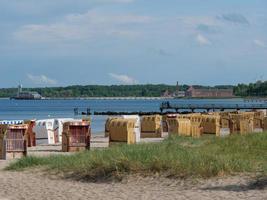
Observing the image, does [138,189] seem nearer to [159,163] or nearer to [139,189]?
[139,189]

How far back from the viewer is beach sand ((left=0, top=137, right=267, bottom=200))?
12258 millimetres

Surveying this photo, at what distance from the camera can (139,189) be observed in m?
13.4

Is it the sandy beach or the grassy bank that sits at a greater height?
the grassy bank

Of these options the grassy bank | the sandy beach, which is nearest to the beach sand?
the sandy beach

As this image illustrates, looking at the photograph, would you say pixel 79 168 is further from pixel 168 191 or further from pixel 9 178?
pixel 168 191

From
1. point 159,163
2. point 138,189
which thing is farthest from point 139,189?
point 159,163

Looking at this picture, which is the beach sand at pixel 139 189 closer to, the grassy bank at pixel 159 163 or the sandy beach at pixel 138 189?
the sandy beach at pixel 138 189

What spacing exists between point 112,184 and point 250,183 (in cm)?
300

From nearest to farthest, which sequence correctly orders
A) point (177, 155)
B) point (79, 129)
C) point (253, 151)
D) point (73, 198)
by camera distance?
point (73, 198)
point (177, 155)
point (253, 151)
point (79, 129)

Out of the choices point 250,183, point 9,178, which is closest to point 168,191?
point 250,183

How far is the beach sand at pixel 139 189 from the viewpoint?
12.3m

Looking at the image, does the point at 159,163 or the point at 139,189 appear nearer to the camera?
the point at 139,189

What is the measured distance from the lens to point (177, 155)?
1540 centimetres

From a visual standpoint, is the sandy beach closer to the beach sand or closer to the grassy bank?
the beach sand
